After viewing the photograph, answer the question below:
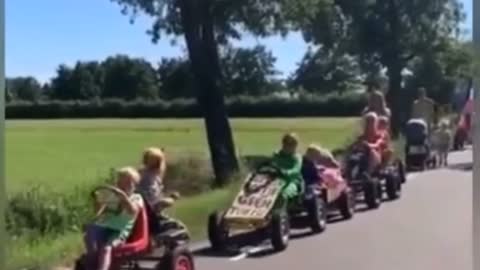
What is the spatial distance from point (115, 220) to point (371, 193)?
0.78 meters

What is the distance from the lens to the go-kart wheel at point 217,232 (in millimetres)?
3105

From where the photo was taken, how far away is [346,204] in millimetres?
3057

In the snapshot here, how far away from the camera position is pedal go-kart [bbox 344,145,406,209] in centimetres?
267

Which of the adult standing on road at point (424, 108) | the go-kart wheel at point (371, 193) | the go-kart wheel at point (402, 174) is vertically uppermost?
the adult standing on road at point (424, 108)

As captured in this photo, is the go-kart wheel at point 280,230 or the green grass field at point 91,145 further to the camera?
the go-kart wheel at point 280,230

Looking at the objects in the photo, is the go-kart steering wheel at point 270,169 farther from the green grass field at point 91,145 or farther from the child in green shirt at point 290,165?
the green grass field at point 91,145

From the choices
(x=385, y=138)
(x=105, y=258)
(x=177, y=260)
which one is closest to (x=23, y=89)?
(x=105, y=258)

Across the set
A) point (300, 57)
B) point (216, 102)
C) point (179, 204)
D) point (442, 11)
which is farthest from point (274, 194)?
point (442, 11)

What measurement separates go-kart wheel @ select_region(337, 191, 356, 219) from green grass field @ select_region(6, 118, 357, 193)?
244mm

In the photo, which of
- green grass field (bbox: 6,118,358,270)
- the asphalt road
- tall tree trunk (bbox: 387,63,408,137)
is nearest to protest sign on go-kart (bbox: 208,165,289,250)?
the asphalt road

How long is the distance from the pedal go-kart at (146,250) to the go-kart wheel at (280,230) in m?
0.33

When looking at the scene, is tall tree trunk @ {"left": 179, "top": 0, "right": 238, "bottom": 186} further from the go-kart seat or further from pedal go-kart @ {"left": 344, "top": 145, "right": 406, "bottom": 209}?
pedal go-kart @ {"left": 344, "top": 145, "right": 406, "bottom": 209}

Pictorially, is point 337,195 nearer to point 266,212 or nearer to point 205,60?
point 266,212

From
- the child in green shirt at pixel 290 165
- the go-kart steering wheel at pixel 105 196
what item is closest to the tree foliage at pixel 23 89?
the go-kart steering wheel at pixel 105 196
